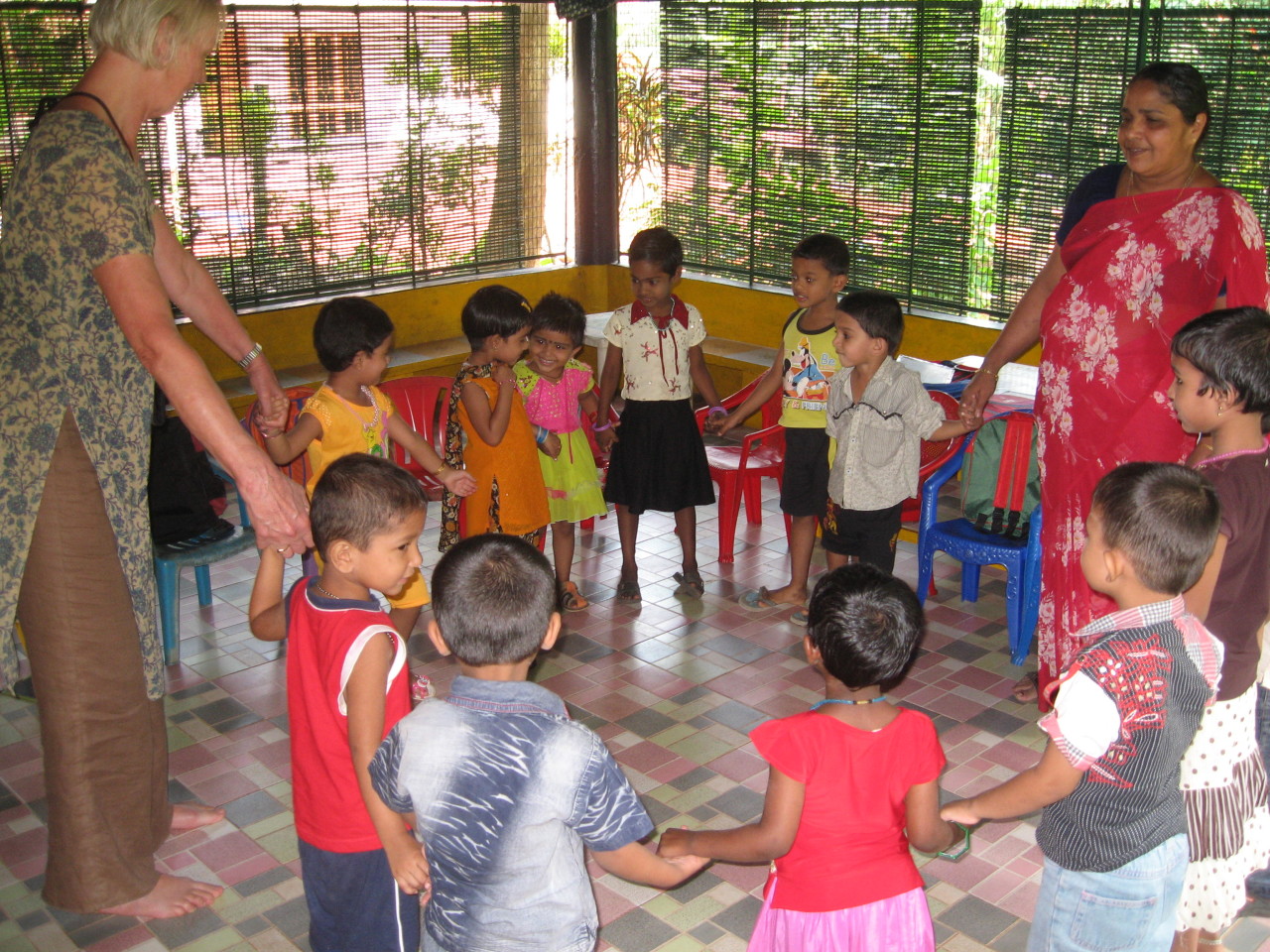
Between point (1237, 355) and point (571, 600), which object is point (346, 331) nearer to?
point (571, 600)

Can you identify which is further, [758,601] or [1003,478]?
[758,601]

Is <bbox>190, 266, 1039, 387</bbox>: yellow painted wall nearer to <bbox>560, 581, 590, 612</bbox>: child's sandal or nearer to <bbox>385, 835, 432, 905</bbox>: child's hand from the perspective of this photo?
<bbox>560, 581, 590, 612</bbox>: child's sandal

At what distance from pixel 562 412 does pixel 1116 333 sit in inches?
81.9

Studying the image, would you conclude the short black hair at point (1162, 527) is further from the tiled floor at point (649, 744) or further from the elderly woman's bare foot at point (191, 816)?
the elderly woman's bare foot at point (191, 816)

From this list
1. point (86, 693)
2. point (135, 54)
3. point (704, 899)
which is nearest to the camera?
point (135, 54)

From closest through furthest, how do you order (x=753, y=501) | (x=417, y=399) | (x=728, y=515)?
1. (x=728, y=515)
2. (x=417, y=399)
3. (x=753, y=501)

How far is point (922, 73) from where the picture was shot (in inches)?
282

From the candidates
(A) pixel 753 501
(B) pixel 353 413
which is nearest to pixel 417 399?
(A) pixel 753 501

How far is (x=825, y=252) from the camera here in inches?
185

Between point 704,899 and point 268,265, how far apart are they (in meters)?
5.56

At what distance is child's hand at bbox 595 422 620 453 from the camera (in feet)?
16.9

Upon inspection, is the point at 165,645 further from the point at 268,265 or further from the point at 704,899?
the point at 268,265

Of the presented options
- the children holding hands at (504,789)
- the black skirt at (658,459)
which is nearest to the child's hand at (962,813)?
the children holding hands at (504,789)

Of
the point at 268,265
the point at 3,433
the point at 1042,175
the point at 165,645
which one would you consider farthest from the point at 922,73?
the point at 3,433
